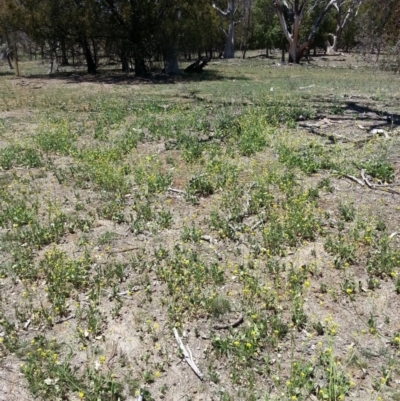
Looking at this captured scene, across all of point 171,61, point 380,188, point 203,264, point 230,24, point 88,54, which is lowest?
point 203,264

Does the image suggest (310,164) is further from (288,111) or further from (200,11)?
(200,11)

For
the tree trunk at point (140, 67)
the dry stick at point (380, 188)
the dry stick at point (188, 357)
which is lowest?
the dry stick at point (188, 357)

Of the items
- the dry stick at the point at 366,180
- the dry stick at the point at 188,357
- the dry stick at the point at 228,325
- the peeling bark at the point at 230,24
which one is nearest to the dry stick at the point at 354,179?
the dry stick at the point at 366,180

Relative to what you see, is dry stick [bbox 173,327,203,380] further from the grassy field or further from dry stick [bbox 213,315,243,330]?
dry stick [bbox 213,315,243,330]

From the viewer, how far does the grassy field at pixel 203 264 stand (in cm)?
285

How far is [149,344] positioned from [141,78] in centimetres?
1881

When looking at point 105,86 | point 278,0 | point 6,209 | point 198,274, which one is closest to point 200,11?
point 105,86

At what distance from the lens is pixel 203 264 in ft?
13.0

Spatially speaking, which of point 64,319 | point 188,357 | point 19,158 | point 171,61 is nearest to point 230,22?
point 171,61

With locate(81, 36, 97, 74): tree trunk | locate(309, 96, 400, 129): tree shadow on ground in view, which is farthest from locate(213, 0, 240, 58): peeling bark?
locate(309, 96, 400, 129): tree shadow on ground

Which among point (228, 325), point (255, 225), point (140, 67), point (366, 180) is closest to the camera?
point (228, 325)

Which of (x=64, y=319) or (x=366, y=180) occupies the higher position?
(x=366, y=180)

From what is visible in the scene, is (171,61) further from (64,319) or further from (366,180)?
(64,319)

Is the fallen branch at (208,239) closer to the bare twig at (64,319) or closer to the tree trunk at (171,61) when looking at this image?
the bare twig at (64,319)
